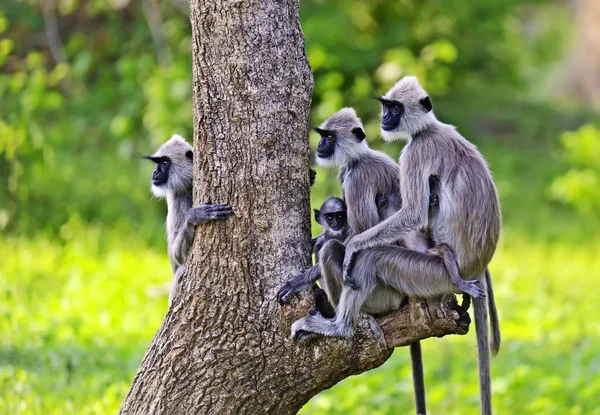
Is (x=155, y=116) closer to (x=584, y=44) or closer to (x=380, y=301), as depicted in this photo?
(x=380, y=301)

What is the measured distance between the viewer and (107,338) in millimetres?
6895

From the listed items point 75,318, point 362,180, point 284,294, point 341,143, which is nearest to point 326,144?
point 341,143

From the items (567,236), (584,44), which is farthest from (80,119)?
(584,44)

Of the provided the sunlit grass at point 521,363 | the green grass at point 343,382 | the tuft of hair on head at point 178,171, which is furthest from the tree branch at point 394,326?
the sunlit grass at point 521,363

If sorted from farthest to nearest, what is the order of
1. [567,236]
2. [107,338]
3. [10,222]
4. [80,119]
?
[80,119], [567,236], [10,222], [107,338]

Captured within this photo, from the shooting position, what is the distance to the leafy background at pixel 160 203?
19.6 ft

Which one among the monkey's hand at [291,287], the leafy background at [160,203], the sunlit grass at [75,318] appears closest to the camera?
the monkey's hand at [291,287]

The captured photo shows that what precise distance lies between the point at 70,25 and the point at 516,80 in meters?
6.65

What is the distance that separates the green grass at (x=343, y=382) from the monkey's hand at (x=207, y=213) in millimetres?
1801

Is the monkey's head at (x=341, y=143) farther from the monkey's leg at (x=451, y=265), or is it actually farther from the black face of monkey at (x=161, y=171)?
the black face of monkey at (x=161, y=171)

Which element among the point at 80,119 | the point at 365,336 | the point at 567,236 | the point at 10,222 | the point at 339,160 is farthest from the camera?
the point at 80,119

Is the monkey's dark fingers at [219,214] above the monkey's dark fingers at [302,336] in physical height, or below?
above

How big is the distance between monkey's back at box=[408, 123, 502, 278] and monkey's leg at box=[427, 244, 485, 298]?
0.04m

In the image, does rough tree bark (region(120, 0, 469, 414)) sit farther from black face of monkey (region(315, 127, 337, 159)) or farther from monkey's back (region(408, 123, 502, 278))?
black face of monkey (region(315, 127, 337, 159))
